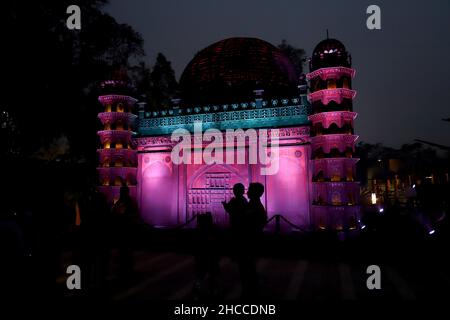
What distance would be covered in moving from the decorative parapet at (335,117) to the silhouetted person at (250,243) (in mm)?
9143

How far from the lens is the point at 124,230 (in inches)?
321

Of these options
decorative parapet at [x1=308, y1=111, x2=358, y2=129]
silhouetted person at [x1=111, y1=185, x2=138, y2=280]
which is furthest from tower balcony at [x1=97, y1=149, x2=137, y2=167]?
decorative parapet at [x1=308, y1=111, x2=358, y2=129]

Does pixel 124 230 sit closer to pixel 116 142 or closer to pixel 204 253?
pixel 204 253

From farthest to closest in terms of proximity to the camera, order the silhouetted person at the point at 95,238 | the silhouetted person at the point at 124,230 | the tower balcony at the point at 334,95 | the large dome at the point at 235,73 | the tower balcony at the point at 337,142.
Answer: the large dome at the point at 235,73 → the tower balcony at the point at 334,95 → the tower balcony at the point at 337,142 → the silhouetted person at the point at 124,230 → the silhouetted person at the point at 95,238

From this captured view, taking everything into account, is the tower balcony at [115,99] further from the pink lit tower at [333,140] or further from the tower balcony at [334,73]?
the tower balcony at [334,73]

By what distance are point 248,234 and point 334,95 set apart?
10.1 m

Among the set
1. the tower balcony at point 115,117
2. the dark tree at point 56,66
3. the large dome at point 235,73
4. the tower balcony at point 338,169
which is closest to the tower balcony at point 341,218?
the tower balcony at point 338,169

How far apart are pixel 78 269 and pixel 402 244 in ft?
28.1

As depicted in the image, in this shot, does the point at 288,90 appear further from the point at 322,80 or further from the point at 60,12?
the point at 60,12

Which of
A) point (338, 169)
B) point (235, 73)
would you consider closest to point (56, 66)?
point (235, 73)

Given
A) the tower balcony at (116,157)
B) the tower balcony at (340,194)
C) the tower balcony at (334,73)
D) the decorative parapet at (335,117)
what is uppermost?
the tower balcony at (334,73)

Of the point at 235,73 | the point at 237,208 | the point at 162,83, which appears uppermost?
the point at 162,83

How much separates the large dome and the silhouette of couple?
484 inches

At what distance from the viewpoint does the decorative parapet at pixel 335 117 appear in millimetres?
13484
